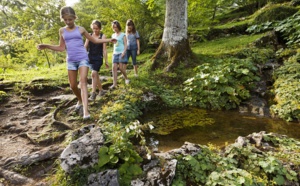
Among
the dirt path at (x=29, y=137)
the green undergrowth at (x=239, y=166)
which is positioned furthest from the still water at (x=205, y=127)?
the dirt path at (x=29, y=137)

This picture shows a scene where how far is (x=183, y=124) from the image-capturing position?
18.3ft

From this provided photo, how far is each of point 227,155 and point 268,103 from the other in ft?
12.1

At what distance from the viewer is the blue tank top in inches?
175

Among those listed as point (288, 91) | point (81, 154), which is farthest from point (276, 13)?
point (81, 154)

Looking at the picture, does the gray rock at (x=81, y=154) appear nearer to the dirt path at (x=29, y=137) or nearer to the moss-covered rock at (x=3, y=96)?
the dirt path at (x=29, y=137)

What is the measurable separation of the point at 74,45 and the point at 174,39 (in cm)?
483

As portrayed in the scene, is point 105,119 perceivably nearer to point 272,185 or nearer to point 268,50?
point 272,185

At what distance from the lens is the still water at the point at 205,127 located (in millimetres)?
4719

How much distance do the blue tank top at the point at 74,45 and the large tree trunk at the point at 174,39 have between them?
168 inches

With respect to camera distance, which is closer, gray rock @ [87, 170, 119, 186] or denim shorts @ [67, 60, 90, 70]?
gray rock @ [87, 170, 119, 186]

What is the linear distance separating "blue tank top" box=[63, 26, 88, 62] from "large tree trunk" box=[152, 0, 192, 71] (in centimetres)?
428

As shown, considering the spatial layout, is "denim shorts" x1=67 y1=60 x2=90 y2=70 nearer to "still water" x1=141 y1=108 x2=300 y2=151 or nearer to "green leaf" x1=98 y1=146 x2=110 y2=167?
"still water" x1=141 y1=108 x2=300 y2=151

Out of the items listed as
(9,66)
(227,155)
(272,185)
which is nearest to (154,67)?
(227,155)

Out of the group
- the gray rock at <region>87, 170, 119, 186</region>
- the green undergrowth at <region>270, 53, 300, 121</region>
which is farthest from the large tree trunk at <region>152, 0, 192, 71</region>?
the gray rock at <region>87, 170, 119, 186</region>
